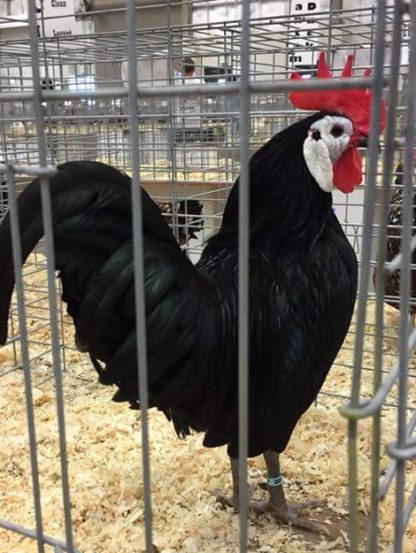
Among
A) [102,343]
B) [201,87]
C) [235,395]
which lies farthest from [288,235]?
[201,87]

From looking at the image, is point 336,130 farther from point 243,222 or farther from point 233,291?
point 243,222

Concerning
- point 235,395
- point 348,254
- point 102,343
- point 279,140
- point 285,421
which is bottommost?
point 285,421

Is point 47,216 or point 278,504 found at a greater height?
point 47,216

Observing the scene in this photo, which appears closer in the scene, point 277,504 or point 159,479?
point 277,504

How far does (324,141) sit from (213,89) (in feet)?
2.44

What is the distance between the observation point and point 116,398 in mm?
1298

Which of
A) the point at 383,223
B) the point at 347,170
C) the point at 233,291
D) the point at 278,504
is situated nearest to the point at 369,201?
the point at 383,223

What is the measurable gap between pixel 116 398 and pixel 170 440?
723mm

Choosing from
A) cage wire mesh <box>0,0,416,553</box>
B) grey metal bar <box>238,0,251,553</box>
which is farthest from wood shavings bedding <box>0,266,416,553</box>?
grey metal bar <box>238,0,251,553</box>

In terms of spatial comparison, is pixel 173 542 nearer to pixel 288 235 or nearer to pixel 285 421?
pixel 285 421

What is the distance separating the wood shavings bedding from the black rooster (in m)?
0.17

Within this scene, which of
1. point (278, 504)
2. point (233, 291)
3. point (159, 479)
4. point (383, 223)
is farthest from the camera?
point (159, 479)

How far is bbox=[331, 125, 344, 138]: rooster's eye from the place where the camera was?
1323 mm

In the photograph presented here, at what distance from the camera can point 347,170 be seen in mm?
1392
